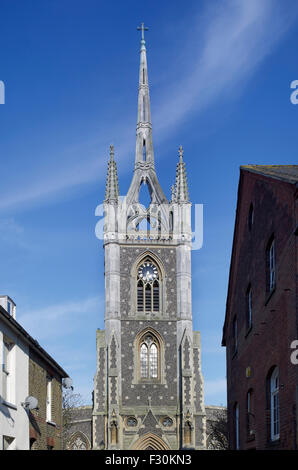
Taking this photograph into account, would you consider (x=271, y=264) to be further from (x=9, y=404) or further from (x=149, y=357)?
(x=149, y=357)

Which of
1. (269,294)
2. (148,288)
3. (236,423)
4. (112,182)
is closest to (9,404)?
(269,294)

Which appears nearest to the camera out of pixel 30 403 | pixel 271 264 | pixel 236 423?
pixel 271 264

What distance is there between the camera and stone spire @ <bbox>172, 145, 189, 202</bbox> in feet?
201

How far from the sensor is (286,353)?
1550cm

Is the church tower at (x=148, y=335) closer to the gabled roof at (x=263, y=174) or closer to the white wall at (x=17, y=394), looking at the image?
the gabled roof at (x=263, y=174)

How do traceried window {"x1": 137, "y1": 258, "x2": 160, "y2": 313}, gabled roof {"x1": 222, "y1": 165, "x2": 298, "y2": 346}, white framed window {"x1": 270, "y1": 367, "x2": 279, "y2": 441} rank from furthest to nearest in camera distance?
traceried window {"x1": 137, "y1": 258, "x2": 160, "y2": 313}
white framed window {"x1": 270, "y1": 367, "x2": 279, "y2": 441}
gabled roof {"x1": 222, "y1": 165, "x2": 298, "y2": 346}

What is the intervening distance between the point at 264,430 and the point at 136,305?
39.9 metres

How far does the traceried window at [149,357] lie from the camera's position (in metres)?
56.2

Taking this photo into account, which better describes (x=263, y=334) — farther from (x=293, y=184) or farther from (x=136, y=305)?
(x=136, y=305)

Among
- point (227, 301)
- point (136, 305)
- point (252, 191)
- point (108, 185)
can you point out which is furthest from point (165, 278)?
point (252, 191)

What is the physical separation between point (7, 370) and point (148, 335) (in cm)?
3791

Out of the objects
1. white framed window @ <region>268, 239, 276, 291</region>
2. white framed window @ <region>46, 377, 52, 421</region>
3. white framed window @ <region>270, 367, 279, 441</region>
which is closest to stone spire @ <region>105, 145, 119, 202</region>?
white framed window @ <region>46, 377, 52, 421</region>

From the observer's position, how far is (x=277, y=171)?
18.3m

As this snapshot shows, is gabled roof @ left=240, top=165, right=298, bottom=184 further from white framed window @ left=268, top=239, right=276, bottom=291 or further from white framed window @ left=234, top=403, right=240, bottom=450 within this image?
white framed window @ left=234, top=403, right=240, bottom=450
